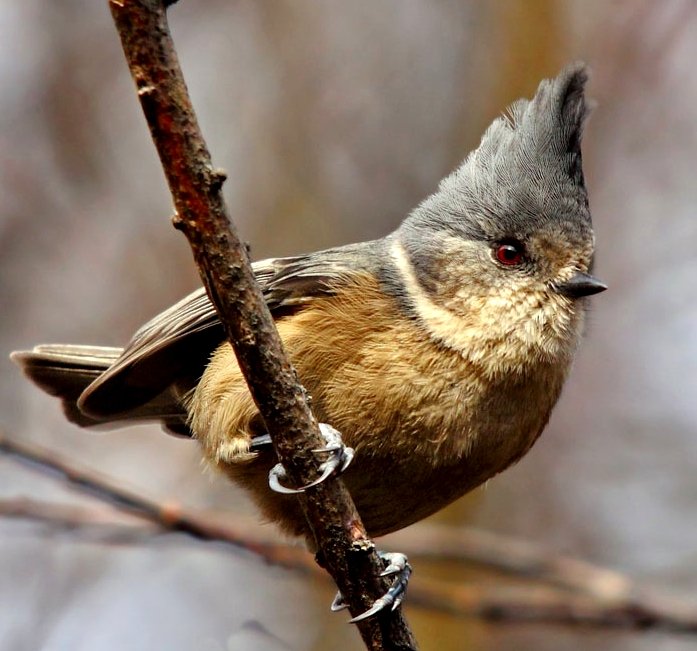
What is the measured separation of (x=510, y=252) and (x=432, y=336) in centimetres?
49

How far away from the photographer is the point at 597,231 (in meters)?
6.68

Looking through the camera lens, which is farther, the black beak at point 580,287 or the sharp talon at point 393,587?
the black beak at point 580,287

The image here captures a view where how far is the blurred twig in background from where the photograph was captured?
3.74 metres

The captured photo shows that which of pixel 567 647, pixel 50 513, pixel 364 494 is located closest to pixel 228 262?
pixel 364 494

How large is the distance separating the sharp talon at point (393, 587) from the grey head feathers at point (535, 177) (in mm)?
1215

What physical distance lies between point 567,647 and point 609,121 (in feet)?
11.9

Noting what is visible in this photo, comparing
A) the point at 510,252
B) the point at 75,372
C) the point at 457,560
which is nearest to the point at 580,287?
the point at 510,252

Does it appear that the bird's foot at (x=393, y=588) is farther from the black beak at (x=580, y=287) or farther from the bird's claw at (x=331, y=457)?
the black beak at (x=580, y=287)

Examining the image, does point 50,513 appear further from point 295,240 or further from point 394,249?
point 295,240

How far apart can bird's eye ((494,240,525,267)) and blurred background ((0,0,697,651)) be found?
9.92 feet

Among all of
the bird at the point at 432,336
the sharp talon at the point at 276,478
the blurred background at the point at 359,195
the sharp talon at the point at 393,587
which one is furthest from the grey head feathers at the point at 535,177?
the blurred background at the point at 359,195

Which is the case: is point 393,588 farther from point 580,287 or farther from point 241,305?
point 580,287

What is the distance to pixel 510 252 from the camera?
360 cm

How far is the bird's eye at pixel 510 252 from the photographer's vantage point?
11.7 feet
